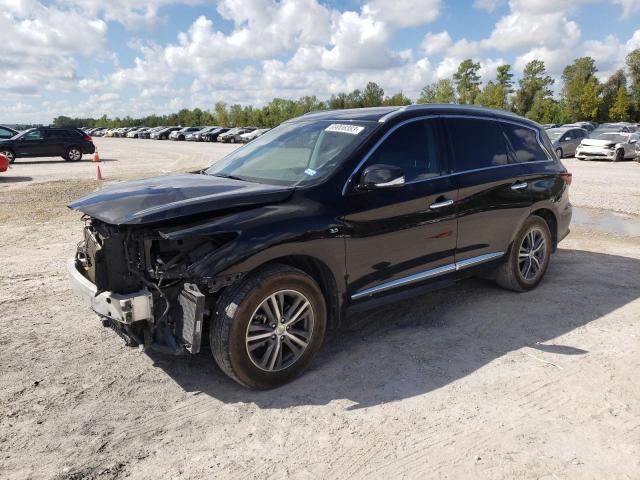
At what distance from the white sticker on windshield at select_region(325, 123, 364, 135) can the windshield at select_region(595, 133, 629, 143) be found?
930 inches

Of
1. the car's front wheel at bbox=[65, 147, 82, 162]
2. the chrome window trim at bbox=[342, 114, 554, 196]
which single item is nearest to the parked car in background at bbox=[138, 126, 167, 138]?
the car's front wheel at bbox=[65, 147, 82, 162]

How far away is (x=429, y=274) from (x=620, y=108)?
69734mm

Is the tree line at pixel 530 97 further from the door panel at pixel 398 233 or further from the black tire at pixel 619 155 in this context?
the door panel at pixel 398 233

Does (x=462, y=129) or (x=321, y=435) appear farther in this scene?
(x=462, y=129)

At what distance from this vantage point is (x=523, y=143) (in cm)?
563

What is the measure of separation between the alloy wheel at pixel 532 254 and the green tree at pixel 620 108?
67.6 meters

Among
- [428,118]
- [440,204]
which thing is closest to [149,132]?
[428,118]

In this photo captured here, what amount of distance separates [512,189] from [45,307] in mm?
4782

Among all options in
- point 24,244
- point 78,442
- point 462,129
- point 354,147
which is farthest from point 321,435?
point 24,244

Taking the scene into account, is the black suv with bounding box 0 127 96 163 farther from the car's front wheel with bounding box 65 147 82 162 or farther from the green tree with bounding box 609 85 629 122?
the green tree with bounding box 609 85 629 122

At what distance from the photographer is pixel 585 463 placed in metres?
2.88

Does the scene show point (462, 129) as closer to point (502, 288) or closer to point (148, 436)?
point (502, 288)

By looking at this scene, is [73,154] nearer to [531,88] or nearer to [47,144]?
[47,144]

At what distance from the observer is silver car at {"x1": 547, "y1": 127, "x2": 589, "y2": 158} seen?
2469 centimetres
